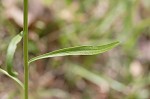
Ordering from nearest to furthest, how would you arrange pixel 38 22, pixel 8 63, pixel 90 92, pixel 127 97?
pixel 8 63, pixel 127 97, pixel 90 92, pixel 38 22

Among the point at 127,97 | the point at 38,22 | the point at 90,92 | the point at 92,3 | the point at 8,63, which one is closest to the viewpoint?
the point at 8,63

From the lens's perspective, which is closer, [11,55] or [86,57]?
[11,55]

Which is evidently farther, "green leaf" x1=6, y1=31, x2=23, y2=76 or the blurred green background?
the blurred green background

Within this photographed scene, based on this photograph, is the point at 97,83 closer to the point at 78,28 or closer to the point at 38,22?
the point at 78,28

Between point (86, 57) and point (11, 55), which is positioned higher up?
point (86, 57)

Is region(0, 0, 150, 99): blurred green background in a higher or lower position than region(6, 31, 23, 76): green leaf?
higher

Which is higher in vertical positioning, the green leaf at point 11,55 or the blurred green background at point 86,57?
the blurred green background at point 86,57

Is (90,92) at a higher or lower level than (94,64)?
lower

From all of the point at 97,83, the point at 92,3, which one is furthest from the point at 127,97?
the point at 92,3
